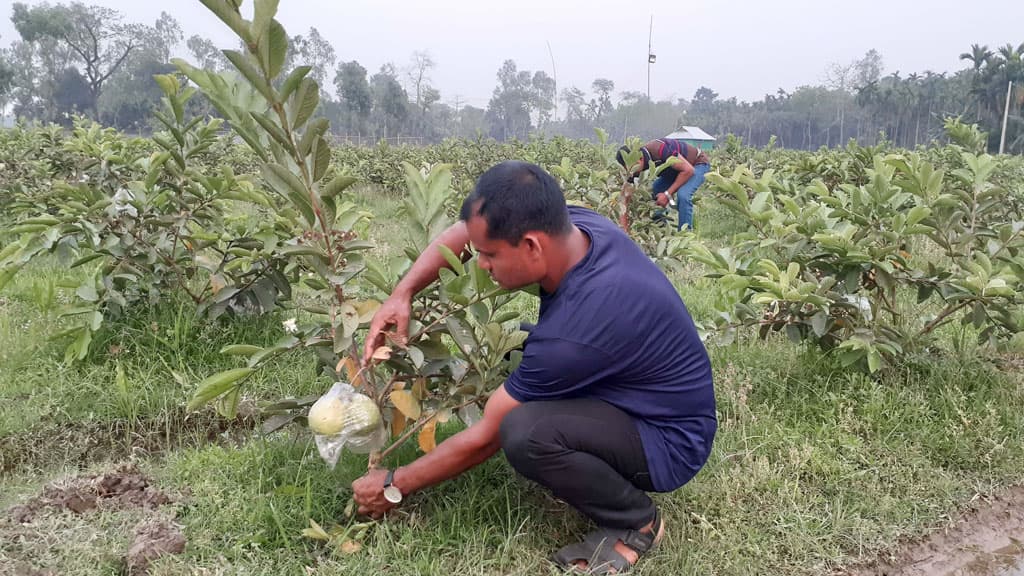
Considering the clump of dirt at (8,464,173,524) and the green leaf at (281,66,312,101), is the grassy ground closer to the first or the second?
the clump of dirt at (8,464,173,524)

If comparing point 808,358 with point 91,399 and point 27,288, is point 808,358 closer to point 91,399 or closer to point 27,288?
point 91,399

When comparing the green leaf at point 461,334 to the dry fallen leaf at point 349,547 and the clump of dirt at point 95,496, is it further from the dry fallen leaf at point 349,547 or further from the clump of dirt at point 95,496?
the clump of dirt at point 95,496

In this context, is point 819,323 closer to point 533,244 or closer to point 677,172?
point 533,244


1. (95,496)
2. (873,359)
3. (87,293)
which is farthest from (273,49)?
(873,359)

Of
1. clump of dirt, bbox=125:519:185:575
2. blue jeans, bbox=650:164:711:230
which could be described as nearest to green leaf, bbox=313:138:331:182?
clump of dirt, bbox=125:519:185:575

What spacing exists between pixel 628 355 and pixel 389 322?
70cm

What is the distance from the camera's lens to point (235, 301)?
3127 mm

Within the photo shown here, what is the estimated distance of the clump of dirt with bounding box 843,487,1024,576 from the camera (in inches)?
86.5

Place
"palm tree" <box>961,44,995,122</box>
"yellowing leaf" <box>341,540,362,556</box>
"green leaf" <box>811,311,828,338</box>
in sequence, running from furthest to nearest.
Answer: "palm tree" <box>961,44,995,122</box> → "green leaf" <box>811,311,828,338</box> → "yellowing leaf" <box>341,540,362,556</box>

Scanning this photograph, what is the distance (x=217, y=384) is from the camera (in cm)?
191

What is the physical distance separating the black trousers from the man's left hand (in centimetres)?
41

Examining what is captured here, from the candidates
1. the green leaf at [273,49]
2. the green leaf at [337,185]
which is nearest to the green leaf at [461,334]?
the green leaf at [337,185]

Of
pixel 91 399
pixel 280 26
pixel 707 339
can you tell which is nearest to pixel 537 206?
pixel 280 26

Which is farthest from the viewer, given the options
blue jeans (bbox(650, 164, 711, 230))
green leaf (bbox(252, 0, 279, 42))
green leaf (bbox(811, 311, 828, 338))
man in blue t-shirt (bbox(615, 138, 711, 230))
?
blue jeans (bbox(650, 164, 711, 230))
